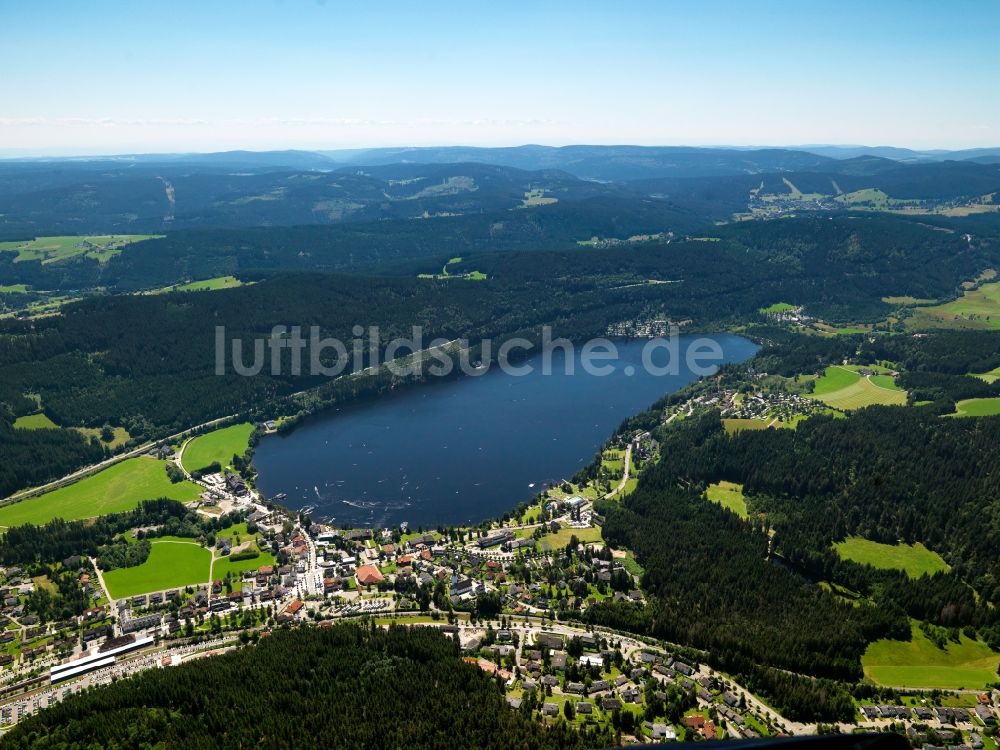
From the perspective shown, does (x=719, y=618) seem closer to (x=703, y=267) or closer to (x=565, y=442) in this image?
(x=565, y=442)

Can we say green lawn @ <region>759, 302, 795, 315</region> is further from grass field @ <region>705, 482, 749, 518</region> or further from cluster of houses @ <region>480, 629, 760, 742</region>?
cluster of houses @ <region>480, 629, 760, 742</region>

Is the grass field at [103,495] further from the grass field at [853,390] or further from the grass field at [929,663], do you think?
the grass field at [853,390]

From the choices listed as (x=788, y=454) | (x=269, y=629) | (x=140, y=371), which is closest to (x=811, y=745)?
(x=269, y=629)

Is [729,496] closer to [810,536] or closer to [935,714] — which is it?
[810,536]

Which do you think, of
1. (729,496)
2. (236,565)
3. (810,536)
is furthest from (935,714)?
(236,565)

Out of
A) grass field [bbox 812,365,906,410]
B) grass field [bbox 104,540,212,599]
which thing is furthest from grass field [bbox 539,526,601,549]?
grass field [bbox 812,365,906,410]
